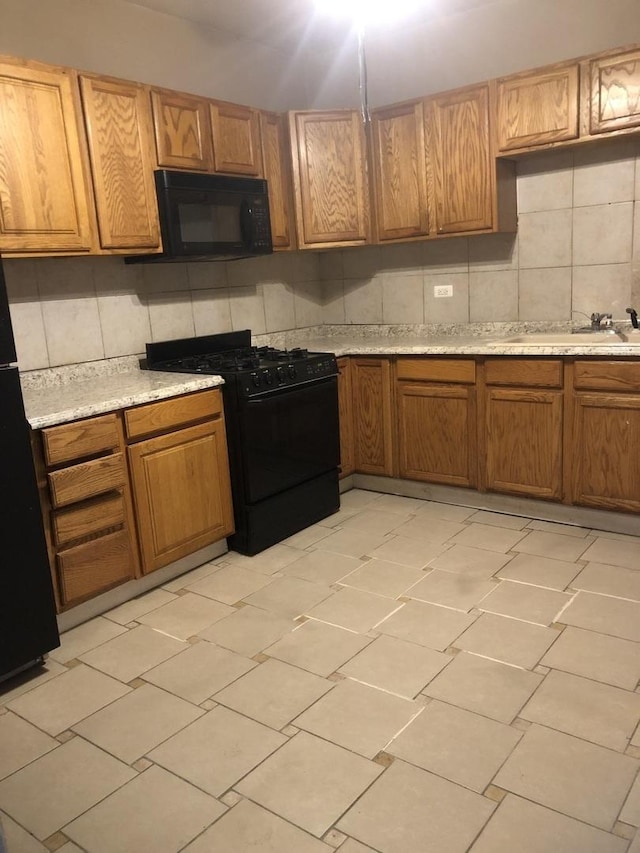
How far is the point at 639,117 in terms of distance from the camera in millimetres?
3168

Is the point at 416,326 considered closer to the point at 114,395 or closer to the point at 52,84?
the point at 114,395

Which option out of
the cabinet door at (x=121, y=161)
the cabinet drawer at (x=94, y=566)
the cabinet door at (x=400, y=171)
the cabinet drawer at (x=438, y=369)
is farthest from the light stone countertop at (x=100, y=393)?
the cabinet door at (x=400, y=171)

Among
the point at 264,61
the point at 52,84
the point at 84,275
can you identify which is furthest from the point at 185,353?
the point at 264,61

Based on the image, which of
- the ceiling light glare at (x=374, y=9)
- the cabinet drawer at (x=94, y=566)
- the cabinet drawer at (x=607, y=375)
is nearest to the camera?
the cabinet drawer at (x=94, y=566)

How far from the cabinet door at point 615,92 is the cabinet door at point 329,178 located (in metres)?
1.32

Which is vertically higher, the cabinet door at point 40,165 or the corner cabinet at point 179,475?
the cabinet door at point 40,165

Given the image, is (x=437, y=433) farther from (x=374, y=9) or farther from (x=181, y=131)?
(x=374, y=9)

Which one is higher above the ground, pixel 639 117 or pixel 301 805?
pixel 639 117

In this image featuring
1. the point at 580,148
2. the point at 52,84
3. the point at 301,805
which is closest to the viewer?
the point at 301,805

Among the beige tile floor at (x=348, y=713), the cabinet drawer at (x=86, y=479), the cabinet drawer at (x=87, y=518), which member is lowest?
the beige tile floor at (x=348, y=713)

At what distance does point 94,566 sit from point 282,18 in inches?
122

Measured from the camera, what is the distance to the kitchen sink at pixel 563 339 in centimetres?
347

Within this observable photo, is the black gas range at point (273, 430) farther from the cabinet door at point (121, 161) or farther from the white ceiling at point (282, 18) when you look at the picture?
the white ceiling at point (282, 18)

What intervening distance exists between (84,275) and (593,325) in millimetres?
2625
